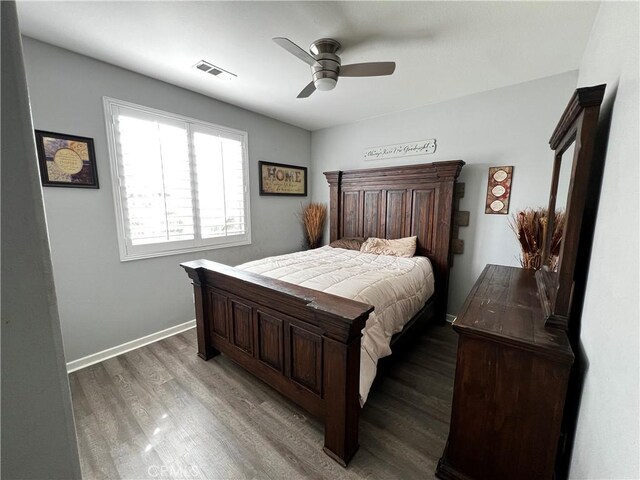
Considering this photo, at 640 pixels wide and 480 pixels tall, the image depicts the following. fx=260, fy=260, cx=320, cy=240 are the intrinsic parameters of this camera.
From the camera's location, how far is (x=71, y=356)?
87.1 inches

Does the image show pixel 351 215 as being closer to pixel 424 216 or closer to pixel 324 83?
pixel 424 216

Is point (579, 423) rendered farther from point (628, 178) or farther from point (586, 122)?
point (586, 122)

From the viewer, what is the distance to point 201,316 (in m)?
2.29

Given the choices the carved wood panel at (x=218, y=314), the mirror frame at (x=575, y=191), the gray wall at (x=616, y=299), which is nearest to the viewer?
the gray wall at (x=616, y=299)

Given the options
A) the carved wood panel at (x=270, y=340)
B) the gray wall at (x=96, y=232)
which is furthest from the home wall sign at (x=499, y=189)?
the gray wall at (x=96, y=232)

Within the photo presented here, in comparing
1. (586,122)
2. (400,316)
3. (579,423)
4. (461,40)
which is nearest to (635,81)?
(586,122)

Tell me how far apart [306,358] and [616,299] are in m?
1.38

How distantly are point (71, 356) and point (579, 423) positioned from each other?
3.37m

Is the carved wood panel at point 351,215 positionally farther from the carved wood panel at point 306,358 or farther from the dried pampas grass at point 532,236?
the carved wood panel at point 306,358

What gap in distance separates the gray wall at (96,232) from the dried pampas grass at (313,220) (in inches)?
64.8

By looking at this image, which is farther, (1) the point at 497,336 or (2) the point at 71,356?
(2) the point at 71,356

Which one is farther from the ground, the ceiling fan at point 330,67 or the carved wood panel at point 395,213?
the ceiling fan at point 330,67

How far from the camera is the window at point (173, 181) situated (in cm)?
241

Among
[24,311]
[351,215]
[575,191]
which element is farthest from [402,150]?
[24,311]
